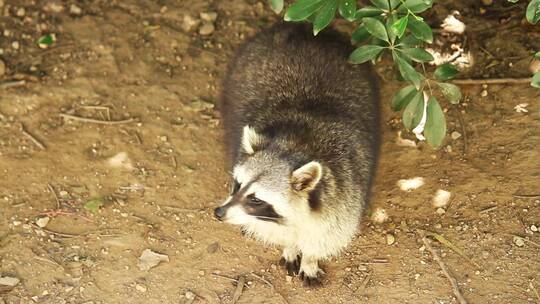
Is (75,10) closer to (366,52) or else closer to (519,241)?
(366,52)

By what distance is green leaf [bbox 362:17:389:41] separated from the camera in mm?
3545

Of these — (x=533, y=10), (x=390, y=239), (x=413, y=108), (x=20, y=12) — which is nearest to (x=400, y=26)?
(x=413, y=108)

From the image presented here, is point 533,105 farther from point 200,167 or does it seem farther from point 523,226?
point 200,167

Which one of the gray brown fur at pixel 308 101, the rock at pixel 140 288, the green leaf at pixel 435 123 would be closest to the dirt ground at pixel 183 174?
the rock at pixel 140 288

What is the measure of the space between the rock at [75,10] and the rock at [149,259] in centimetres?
254

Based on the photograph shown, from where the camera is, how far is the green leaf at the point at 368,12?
3.65 meters

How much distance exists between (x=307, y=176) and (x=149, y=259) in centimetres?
142

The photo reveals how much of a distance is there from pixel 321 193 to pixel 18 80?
2.94 m

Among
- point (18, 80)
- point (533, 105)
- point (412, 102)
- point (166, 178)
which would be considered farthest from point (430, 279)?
point (18, 80)

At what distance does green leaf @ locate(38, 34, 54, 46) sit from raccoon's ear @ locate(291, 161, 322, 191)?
9.85 feet

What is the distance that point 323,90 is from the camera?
4.75m

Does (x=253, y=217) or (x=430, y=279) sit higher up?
(x=253, y=217)

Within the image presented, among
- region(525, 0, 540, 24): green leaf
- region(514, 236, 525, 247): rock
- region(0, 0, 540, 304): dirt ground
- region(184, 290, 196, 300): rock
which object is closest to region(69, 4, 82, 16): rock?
region(0, 0, 540, 304): dirt ground

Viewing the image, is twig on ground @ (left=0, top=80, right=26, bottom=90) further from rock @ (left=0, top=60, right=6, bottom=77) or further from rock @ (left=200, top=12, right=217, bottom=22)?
rock @ (left=200, top=12, right=217, bottom=22)
